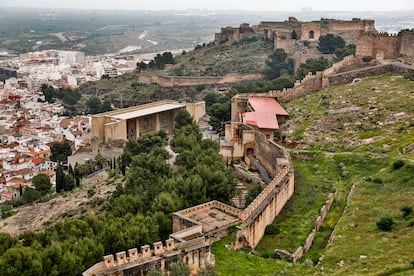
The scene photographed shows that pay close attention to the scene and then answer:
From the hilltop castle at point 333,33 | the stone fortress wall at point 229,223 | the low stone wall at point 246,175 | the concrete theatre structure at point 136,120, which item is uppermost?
the hilltop castle at point 333,33

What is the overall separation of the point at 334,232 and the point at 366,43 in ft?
71.5

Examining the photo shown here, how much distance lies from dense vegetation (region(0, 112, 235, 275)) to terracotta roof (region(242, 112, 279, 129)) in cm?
266

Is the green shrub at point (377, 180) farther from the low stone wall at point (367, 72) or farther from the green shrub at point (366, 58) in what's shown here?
the green shrub at point (366, 58)

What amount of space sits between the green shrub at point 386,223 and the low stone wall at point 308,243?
88.1 inches

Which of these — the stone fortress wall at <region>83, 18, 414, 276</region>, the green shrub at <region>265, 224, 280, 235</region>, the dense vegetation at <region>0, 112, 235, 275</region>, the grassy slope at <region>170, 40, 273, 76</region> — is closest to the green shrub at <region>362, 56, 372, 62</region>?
the stone fortress wall at <region>83, 18, 414, 276</region>

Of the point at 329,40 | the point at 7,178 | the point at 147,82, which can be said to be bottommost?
the point at 7,178

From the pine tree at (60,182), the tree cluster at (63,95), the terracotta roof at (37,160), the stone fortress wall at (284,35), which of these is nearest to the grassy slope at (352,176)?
the pine tree at (60,182)

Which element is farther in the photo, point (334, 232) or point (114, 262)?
point (334, 232)

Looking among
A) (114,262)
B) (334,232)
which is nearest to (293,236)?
(334,232)

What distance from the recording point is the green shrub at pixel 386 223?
16.1 meters

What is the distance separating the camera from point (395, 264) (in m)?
13.3

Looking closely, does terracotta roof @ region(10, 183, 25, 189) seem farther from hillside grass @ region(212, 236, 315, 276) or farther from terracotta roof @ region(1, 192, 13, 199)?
hillside grass @ region(212, 236, 315, 276)

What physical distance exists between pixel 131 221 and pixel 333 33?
4034 centimetres

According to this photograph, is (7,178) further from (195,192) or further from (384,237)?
(384,237)
